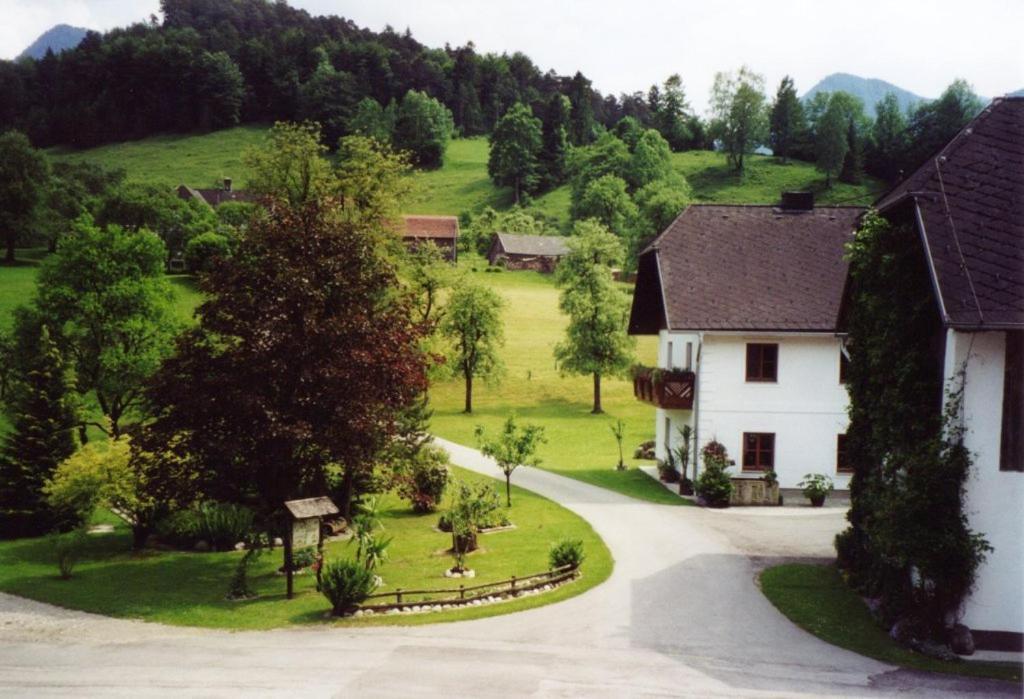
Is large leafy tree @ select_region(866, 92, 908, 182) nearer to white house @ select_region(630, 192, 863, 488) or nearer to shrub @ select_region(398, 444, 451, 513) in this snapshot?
white house @ select_region(630, 192, 863, 488)

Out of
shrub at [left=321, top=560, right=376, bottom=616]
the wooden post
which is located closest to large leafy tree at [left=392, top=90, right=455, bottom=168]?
the wooden post

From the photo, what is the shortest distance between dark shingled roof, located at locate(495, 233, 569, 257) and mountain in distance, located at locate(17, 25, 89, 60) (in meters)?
104

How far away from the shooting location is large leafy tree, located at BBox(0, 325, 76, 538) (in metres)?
29.2

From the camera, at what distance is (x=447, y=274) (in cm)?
5691

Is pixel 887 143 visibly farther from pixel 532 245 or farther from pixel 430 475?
pixel 430 475

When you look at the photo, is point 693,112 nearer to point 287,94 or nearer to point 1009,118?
point 287,94

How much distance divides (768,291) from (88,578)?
2478 centimetres

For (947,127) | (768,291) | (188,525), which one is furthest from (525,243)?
(188,525)

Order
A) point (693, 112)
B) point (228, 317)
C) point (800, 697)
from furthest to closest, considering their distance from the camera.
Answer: point (693, 112)
point (228, 317)
point (800, 697)

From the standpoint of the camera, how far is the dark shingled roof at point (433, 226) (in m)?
110

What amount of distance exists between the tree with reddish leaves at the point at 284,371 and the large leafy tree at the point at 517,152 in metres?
109

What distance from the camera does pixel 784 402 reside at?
32906 mm

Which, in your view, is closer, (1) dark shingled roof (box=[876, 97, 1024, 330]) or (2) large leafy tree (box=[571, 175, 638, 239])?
(1) dark shingled roof (box=[876, 97, 1024, 330])

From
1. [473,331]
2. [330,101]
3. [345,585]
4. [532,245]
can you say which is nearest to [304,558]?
[345,585]
